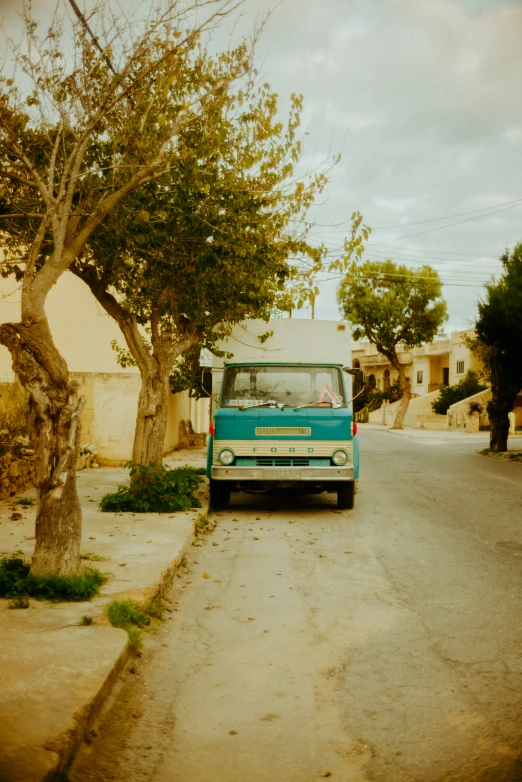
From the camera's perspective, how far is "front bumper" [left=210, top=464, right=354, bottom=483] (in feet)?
35.4

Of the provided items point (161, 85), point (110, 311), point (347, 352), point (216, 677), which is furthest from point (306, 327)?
point (216, 677)

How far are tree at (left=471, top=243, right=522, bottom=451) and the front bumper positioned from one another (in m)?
12.0

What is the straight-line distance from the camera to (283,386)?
1158 centimetres

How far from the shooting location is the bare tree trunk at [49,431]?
5.60 metres

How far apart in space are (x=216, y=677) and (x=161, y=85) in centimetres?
618

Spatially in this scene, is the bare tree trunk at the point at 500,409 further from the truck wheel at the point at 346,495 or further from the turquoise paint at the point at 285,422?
the turquoise paint at the point at 285,422

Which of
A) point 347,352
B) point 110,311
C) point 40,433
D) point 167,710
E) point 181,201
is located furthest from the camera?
point 347,352

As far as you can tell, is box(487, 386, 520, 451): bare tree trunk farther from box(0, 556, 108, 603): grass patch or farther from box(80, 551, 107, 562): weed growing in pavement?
box(0, 556, 108, 603): grass patch

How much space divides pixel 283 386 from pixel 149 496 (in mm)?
2711

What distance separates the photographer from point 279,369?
11.8 metres

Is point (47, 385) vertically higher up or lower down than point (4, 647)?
higher up

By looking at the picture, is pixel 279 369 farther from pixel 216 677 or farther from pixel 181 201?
pixel 216 677

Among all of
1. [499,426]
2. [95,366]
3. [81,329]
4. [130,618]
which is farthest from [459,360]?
[130,618]

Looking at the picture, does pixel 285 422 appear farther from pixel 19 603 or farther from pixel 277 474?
pixel 19 603
